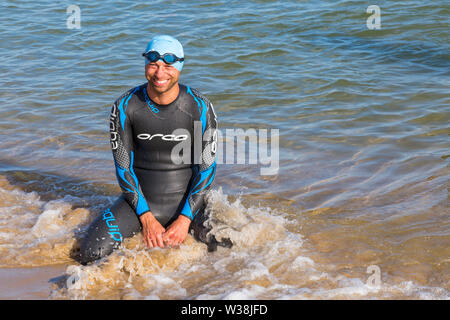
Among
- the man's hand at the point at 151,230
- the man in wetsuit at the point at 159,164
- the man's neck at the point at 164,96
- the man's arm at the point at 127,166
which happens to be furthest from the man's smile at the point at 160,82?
the man's hand at the point at 151,230

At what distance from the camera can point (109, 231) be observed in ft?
14.0

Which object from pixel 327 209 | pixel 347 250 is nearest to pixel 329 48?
pixel 327 209

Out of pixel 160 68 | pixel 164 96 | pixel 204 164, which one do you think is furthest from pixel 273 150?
pixel 160 68

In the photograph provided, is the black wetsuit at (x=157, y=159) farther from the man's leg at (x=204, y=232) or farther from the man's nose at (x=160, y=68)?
A: the man's nose at (x=160, y=68)

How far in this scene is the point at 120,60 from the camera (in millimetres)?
10164

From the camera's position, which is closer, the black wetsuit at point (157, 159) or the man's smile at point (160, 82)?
the man's smile at point (160, 82)

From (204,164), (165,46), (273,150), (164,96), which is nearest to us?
(165,46)

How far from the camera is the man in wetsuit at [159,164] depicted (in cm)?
425

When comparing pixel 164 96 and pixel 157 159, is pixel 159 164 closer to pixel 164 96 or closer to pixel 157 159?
pixel 157 159

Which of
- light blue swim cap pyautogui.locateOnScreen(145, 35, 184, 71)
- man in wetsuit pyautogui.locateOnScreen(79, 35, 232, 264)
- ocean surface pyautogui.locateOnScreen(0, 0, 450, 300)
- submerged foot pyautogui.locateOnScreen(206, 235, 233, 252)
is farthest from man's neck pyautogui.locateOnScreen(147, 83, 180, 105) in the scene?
submerged foot pyautogui.locateOnScreen(206, 235, 233, 252)

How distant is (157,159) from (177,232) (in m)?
0.63

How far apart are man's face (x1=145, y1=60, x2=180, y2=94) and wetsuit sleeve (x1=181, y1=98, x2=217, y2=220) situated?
31 cm
